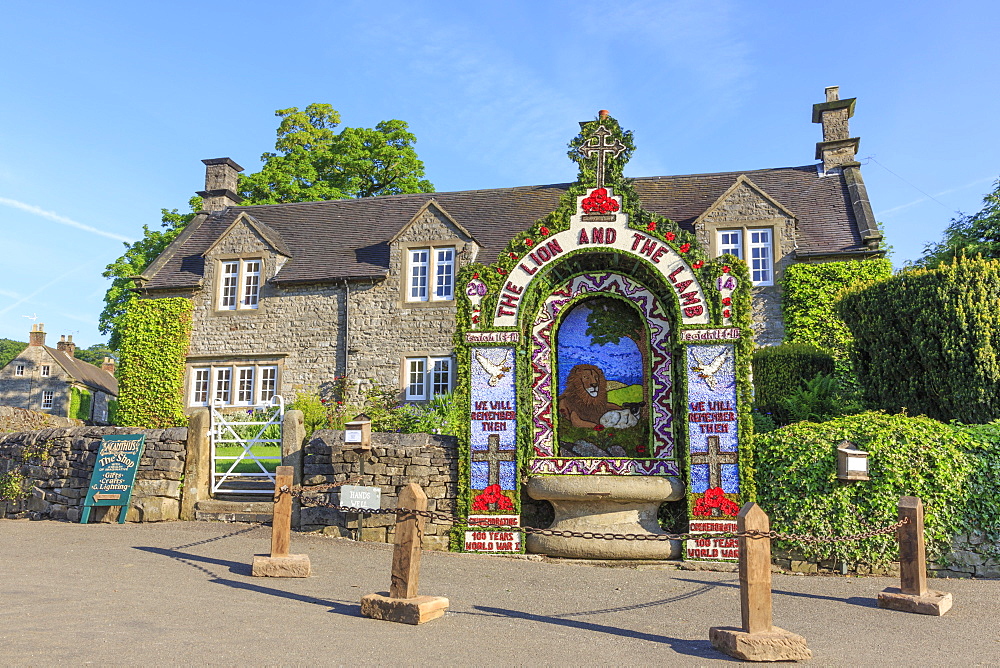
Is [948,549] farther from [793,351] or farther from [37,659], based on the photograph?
[37,659]

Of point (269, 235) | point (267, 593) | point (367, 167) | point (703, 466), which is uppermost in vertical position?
point (367, 167)

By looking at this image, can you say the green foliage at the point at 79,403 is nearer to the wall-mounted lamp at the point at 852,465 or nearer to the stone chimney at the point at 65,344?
the stone chimney at the point at 65,344

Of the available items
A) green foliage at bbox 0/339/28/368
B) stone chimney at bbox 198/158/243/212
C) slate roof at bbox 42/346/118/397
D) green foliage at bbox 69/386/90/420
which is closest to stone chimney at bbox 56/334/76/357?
slate roof at bbox 42/346/118/397

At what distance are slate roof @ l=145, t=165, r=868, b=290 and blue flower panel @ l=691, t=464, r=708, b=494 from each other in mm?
9938

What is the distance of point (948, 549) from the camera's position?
8.52 meters

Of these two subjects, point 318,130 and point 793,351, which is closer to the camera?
point 793,351

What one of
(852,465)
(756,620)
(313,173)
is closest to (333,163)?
(313,173)

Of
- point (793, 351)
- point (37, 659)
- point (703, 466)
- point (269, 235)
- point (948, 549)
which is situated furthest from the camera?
point (269, 235)

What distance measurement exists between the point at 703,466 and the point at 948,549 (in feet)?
9.58

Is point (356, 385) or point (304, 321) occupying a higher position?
point (304, 321)

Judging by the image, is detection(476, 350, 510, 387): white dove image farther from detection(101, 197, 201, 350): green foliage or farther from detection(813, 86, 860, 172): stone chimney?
detection(101, 197, 201, 350): green foliage

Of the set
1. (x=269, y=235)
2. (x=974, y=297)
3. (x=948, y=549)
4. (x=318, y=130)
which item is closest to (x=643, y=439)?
(x=948, y=549)

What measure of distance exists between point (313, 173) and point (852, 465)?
23.2m

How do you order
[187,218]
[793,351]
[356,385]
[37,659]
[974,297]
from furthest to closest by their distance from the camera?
[187,218], [356,385], [793,351], [974,297], [37,659]
